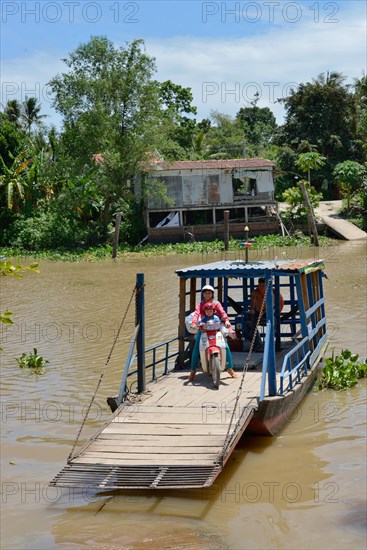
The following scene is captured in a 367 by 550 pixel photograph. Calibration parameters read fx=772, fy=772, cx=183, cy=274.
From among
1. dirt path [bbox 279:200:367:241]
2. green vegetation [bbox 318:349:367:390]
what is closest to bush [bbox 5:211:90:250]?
dirt path [bbox 279:200:367:241]

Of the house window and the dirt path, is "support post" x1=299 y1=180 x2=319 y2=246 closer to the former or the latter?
the dirt path

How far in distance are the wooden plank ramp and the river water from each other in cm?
46

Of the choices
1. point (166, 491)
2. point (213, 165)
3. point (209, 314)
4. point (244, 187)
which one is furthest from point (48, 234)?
point (166, 491)

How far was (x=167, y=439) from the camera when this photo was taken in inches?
340

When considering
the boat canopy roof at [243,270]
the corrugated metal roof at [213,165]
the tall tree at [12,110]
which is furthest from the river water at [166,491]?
the tall tree at [12,110]

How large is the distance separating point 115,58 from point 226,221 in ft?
33.5

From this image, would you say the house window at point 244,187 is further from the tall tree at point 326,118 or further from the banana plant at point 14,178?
the banana plant at point 14,178

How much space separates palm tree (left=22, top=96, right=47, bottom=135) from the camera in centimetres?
5688

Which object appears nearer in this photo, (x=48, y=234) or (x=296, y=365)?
(x=296, y=365)

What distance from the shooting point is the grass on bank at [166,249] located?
3606cm

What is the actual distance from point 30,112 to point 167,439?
171 ft

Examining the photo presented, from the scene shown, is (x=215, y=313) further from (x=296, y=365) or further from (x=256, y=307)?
(x=256, y=307)

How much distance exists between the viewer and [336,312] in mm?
19969

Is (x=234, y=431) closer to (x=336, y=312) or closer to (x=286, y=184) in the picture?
(x=336, y=312)
